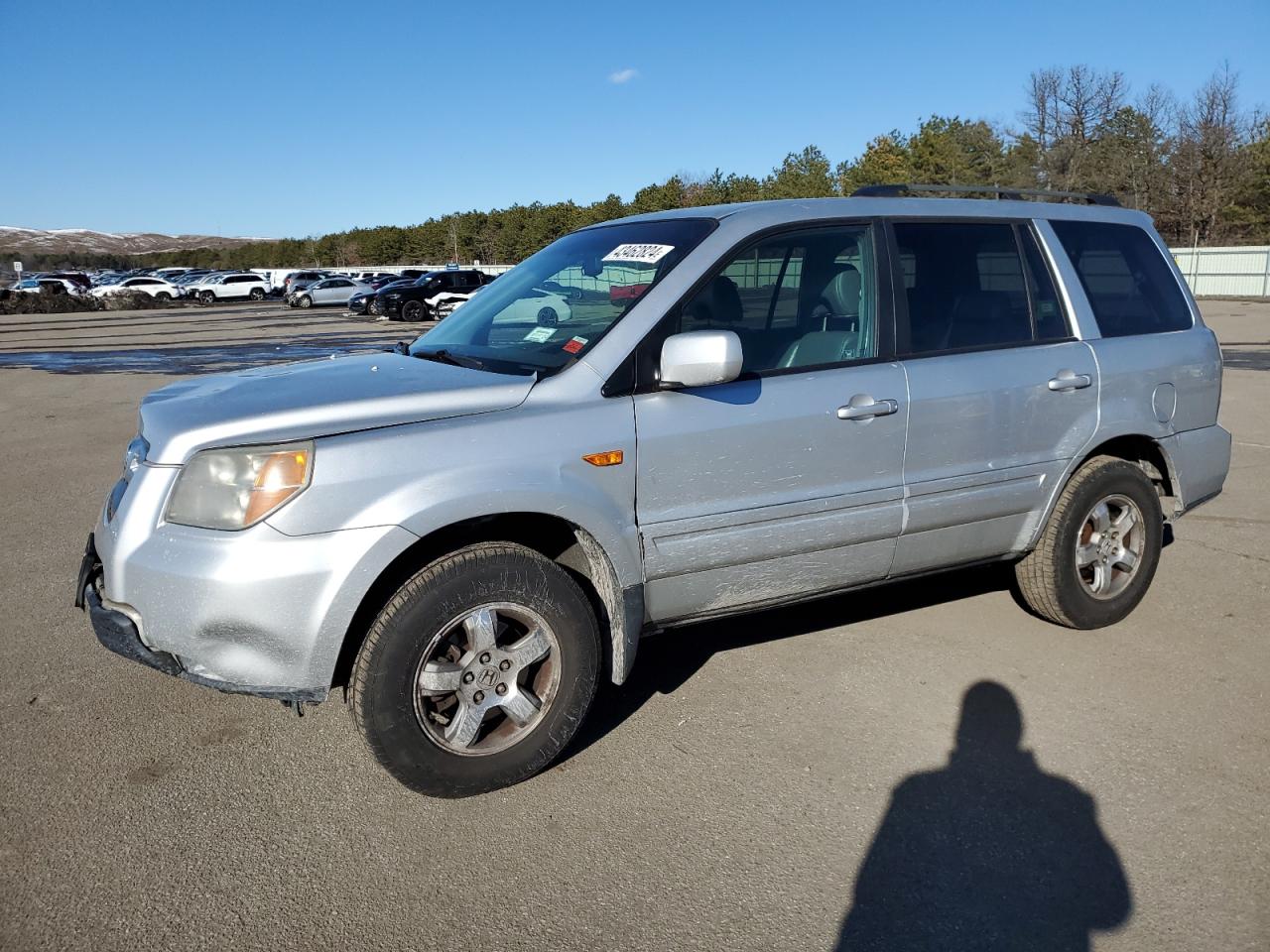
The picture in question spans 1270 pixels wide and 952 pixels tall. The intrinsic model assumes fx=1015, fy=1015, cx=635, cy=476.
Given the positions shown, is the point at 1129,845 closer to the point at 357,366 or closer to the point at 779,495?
the point at 779,495

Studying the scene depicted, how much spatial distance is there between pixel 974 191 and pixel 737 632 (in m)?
2.46

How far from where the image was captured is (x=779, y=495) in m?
3.69

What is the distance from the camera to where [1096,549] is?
185 inches

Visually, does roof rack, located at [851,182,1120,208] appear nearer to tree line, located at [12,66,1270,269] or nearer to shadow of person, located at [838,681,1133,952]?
shadow of person, located at [838,681,1133,952]

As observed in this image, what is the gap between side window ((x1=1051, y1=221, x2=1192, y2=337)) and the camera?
4.66 metres

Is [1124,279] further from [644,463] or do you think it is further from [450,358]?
[450,358]

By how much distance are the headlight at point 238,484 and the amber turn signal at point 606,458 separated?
0.87 meters

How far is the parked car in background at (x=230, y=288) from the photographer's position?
172 feet

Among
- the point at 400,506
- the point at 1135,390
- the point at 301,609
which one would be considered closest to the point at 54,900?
the point at 301,609

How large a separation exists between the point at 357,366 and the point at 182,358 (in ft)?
59.4

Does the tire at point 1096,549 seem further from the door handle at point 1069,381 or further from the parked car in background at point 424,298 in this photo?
the parked car in background at point 424,298

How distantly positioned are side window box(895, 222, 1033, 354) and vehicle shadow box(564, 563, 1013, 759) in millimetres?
1045

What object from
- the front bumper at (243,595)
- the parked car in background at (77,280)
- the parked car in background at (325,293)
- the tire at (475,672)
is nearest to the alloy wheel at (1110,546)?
the tire at (475,672)

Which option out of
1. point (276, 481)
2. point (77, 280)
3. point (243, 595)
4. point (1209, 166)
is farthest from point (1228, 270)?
point (77, 280)
